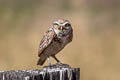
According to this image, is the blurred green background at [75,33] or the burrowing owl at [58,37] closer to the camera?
the burrowing owl at [58,37]

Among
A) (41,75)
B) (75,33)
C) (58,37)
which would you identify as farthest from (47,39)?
(75,33)

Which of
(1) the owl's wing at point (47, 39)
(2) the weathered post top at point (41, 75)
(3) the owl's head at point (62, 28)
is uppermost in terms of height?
(3) the owl's head at point (62, 28)

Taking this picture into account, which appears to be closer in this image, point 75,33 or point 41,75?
A: point 41,75

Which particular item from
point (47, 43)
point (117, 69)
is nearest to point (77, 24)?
point (117, 69)

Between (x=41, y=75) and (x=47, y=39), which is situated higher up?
(x=47, y=39)

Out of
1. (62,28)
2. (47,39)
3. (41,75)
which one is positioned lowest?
(41,75)

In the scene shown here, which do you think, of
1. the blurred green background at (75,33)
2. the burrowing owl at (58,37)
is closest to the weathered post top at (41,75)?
the burrowing owl at (58,37)

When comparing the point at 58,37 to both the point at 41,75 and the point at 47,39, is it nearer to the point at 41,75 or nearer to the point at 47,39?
the point at 47,39

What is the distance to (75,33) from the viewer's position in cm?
1241

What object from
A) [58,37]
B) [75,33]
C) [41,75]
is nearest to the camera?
[41,75]

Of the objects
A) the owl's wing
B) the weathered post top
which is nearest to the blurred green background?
the owl's wing

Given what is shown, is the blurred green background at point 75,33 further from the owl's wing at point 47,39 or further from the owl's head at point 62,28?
the owl's head at point 62,28

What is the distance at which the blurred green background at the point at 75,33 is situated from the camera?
436 inches

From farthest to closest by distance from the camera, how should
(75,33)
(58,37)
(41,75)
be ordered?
1. (75,33)
2. (58,37)
3. (41,75)
